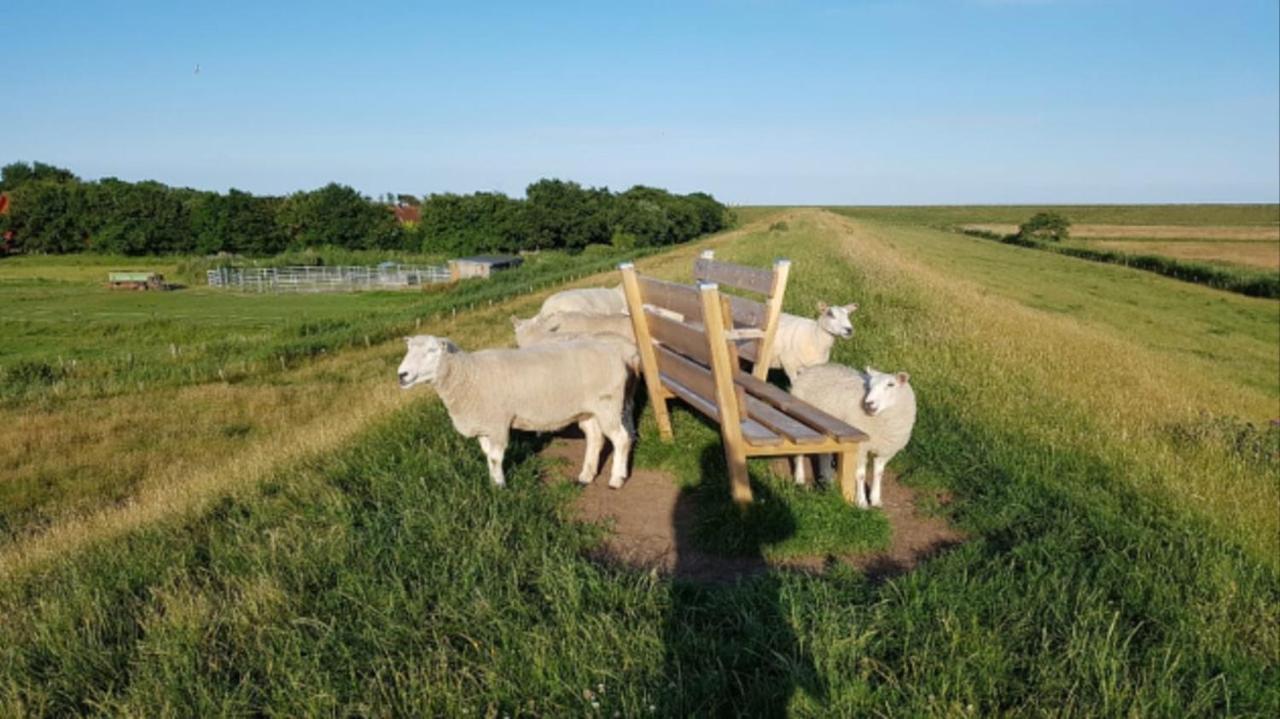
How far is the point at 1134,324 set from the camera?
36.2 m

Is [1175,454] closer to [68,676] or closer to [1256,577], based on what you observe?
[1256,577]

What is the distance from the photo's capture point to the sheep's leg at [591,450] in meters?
6.89

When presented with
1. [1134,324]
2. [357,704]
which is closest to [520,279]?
[1134,324]

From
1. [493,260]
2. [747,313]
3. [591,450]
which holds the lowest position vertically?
[591,450]

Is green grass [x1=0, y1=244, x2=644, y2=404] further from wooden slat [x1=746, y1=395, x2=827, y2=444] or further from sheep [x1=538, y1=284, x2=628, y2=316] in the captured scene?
wooden slat [x1=746, y1=395, x2=827, y2=444]

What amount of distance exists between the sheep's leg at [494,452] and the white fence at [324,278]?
68.7m

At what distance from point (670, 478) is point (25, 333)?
43583 mm

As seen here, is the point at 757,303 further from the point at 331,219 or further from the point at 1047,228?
the point at 1047,228

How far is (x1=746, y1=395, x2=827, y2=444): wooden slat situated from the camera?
564 cm

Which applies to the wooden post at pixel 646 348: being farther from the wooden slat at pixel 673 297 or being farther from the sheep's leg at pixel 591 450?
the sheep's leg at pixel 591 450

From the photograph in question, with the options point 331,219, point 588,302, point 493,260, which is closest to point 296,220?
point 331,219

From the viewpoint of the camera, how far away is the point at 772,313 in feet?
Result: 22.1

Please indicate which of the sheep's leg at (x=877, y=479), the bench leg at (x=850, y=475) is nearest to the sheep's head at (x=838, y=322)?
the sheep's leg at (x=877, y=479)

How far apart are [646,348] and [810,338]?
119 inches
